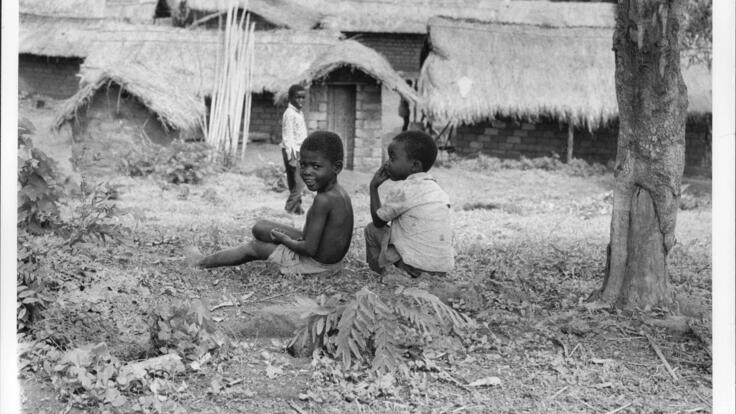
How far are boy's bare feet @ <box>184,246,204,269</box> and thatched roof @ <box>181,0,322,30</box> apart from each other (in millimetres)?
16697

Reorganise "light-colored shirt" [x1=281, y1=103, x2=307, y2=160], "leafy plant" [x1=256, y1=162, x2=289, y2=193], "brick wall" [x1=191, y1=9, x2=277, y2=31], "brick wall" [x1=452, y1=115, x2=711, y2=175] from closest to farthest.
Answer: "light-colored shirt" [x1=281, y1=103, x2=307, y2=160] < "leafy plant" [x1=256, y1=162, x2=289, y2=193] < "brick wall" [x1=452, y1=115, x2=711, y2=175] < "brick wall" [x1=191, y1=9, x2=277, y2=31]

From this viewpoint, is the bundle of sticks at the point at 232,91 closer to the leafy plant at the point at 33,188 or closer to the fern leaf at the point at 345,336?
the leafy plant at the point at 33,188

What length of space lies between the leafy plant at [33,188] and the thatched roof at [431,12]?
17959 millimetres

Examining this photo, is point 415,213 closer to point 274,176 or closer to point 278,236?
point 278,236

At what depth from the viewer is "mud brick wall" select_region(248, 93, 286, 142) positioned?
681 inches

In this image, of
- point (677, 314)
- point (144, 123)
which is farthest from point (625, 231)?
point (144, 123)

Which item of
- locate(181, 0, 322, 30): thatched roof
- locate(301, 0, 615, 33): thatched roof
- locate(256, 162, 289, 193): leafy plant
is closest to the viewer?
locate(256, 162, 289, 193): leafy plant

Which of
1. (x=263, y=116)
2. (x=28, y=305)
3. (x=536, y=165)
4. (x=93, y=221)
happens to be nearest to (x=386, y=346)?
(x=28, y=305)

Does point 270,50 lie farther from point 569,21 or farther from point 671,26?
point 671,26

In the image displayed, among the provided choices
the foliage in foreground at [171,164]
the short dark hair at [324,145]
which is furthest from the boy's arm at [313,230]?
the foliage in foreground at [171,164]

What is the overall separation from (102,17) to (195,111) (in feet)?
33.6

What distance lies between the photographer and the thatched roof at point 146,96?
47.2ft

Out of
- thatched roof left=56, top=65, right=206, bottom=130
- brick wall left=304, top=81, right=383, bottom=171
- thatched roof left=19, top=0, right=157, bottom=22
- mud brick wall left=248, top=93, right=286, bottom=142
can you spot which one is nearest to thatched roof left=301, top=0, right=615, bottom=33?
thatched roof left=19, top=0, right=157, bottom=22

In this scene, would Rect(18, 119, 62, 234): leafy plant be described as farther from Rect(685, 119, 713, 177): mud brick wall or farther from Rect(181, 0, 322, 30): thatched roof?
Rect(181, 0, 322, 30): thatched roof
